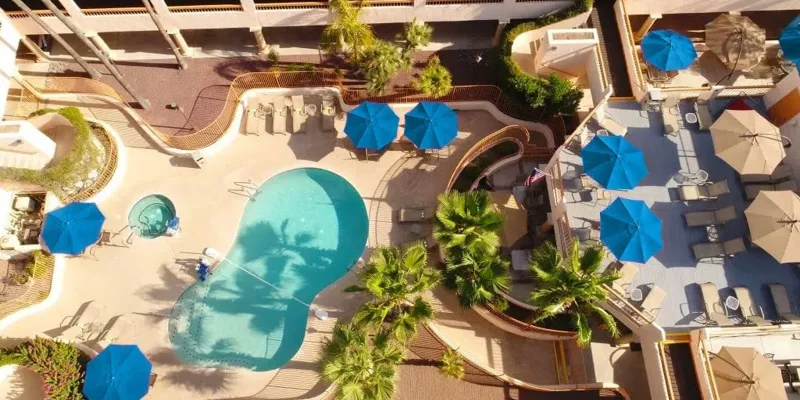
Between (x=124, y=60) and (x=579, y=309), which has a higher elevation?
(x=124, y=60)

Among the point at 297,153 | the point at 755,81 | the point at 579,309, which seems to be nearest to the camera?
the point at 579,309

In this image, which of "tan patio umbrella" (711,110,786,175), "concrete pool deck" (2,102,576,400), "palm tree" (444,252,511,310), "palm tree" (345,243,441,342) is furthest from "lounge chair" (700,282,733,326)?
"palm tree" (345,243,441,342)

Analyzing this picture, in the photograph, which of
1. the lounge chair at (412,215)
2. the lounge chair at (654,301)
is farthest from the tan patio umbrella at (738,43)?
the lounge chair at (412,215)

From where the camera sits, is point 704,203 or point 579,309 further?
point 704,203

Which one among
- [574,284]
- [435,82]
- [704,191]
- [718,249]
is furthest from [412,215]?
[718,249]

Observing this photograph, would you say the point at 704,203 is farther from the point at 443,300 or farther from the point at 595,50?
the point at 443,300

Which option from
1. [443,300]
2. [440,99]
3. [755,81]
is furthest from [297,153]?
[755,81]

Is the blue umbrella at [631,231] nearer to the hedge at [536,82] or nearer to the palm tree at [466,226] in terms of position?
the palm tree at [466,226]

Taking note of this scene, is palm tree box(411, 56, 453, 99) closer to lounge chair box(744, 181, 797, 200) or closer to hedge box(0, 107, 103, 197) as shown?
lounge chair box(744, 181, 797, 200)
